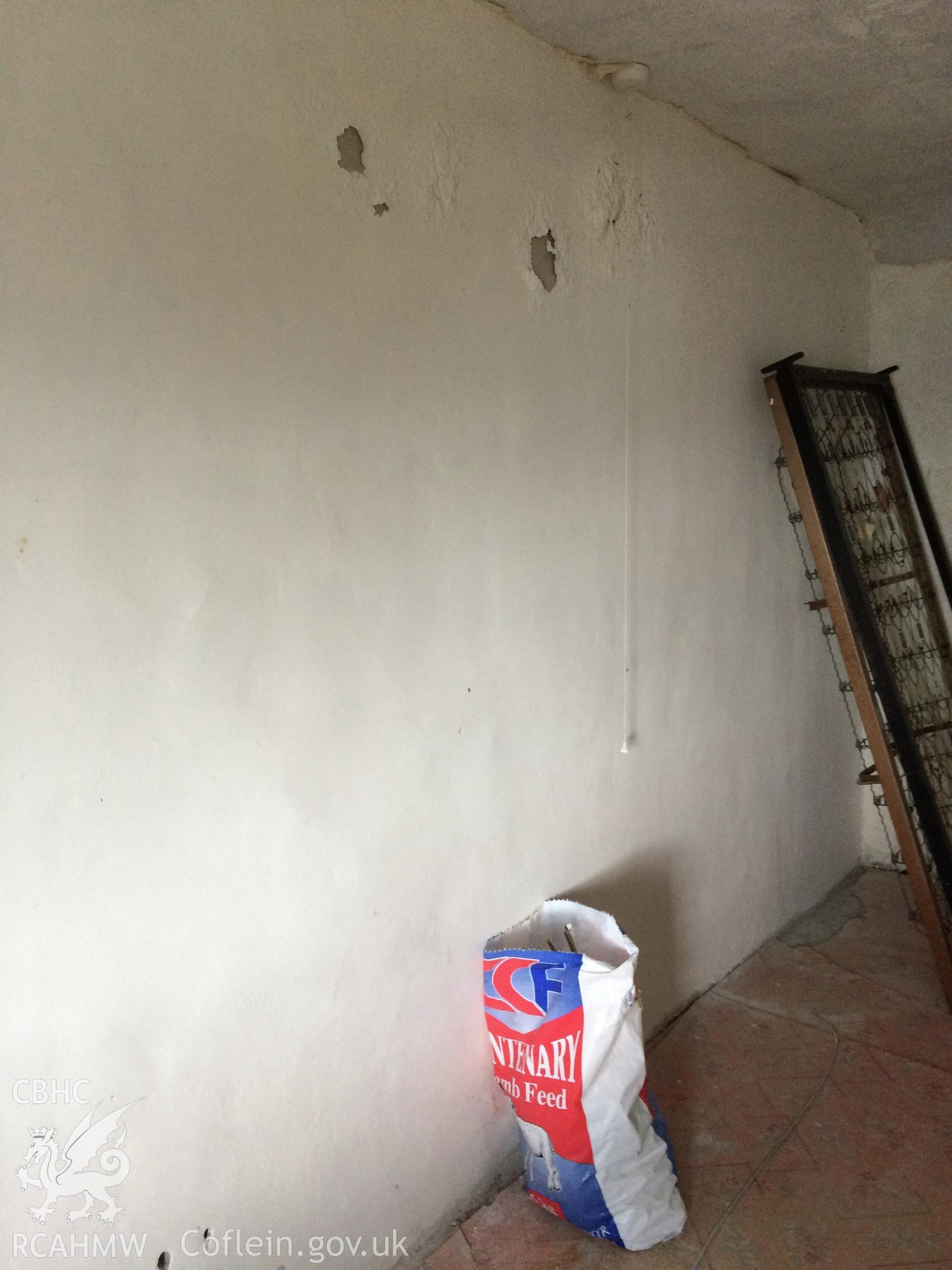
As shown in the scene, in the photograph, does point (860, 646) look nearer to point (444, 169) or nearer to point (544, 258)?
point (544, 258)

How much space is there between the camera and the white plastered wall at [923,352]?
13.1 feet

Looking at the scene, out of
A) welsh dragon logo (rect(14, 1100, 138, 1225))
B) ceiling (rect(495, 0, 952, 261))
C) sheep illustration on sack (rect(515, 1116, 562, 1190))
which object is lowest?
sheep illustration on sack (rect(515, 1116, 562, 1190))

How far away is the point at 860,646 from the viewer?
3.20 meters

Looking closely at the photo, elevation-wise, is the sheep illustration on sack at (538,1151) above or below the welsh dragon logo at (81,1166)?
below

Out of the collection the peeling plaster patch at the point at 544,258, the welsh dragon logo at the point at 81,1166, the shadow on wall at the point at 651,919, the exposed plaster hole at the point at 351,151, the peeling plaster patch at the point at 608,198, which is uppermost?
the peeling plaster patch at the point at 608,198

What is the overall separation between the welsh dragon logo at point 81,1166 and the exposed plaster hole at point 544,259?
195cm

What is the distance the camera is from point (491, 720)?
227 cm

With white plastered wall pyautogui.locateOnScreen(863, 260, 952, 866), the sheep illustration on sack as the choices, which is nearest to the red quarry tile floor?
the sheep illustration on sack

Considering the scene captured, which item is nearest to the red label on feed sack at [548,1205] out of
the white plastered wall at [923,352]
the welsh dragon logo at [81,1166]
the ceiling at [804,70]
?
the welsh dragon logo at [81,1166]

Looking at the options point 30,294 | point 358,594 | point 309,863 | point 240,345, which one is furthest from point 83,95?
point 309,863

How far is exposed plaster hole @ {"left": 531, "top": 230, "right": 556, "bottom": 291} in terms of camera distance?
232 cm

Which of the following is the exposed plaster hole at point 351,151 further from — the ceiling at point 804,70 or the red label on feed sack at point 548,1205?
the red label on feed sack at point 548,1205

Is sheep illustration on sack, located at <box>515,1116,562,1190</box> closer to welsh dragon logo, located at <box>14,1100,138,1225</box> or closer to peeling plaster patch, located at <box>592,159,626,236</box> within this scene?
welsh dragon logo, located at <box>14,1100,138,1225</box>

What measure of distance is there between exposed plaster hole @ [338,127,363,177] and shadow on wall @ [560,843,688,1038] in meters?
1.85
